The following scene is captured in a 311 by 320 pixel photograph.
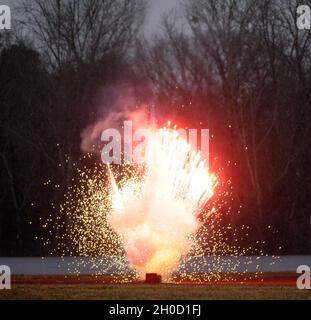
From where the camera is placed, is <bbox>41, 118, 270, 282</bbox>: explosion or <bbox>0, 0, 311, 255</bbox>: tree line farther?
<bbox>0, 0, 311, 255</bbox>: tree line

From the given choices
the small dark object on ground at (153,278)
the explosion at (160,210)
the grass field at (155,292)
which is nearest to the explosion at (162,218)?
the explosion at (160,210)

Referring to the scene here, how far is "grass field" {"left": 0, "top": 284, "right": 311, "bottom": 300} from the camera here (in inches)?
803

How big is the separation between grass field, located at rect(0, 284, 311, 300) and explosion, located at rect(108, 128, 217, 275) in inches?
108

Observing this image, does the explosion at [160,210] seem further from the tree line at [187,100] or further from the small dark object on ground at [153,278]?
the tree line at [187,100]

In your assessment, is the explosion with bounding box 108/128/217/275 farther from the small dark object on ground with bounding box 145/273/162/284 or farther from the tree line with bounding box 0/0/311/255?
the tree line with bounding box 0/0/311/255

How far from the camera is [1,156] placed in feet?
161

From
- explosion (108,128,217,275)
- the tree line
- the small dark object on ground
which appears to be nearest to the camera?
the small dark object on ground

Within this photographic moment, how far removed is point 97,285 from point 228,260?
43.0 ft

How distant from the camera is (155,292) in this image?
2103 cm

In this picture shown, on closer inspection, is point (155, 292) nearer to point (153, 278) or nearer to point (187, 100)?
point (153, 278)

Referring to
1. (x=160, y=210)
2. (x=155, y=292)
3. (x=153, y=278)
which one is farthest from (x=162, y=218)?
(x=155, y=292)

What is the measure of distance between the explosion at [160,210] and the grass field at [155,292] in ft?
9.01

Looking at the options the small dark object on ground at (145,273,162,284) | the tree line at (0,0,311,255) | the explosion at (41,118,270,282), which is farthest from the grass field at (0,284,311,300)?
the tree line at (0,0,311,255)

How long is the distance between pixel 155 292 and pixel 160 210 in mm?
5224
